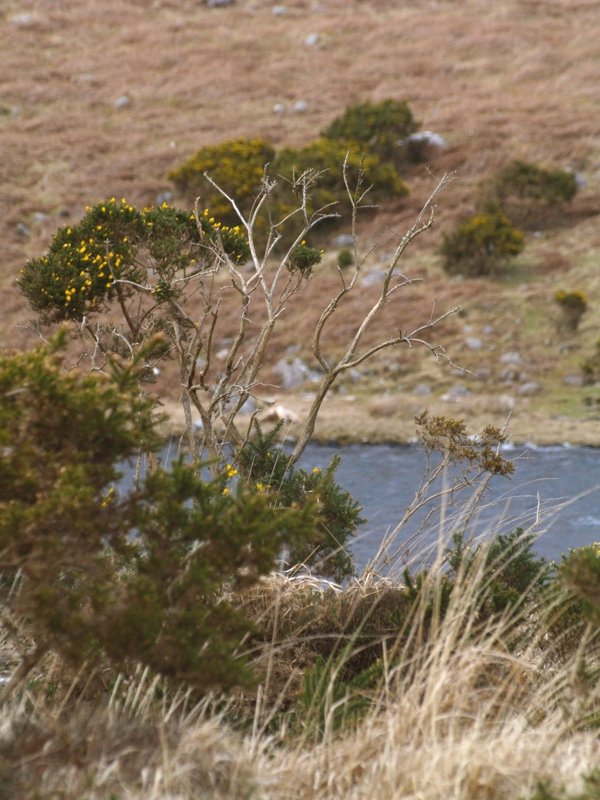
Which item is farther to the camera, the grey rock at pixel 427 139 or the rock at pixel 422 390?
the grey rock at pixel 427 139

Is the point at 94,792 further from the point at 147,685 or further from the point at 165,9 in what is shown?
the point at 165,9

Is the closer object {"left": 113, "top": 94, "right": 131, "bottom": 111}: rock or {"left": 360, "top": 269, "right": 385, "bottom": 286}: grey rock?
{"left": 360, "top": 269, "right": 385, "bottom": 286}: grey rock

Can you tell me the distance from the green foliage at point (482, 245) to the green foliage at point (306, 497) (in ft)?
56.5

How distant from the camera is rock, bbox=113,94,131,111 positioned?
37581 millimetres

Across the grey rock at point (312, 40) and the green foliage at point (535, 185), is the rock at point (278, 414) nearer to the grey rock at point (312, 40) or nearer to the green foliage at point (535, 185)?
the green foliage at point (535, 185)

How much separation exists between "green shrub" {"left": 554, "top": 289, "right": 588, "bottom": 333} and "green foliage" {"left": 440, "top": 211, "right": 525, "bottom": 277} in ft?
8.20

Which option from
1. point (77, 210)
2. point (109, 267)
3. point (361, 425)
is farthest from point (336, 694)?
point (77, 210)

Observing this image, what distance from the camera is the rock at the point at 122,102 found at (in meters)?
37.6

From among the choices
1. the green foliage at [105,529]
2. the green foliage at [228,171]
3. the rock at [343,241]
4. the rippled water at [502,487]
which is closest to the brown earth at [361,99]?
the rock at [343,241]

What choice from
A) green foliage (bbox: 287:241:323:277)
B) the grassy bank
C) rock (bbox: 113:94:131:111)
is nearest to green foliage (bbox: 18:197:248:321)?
green foliage (bbox: 287:241:323:277)

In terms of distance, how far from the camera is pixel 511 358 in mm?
21953

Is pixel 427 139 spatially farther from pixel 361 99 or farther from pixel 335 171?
pixel 361 99

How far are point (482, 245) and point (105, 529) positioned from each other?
22042mm

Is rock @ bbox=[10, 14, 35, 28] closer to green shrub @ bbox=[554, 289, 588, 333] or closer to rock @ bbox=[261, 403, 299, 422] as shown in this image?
green shrub @ bbox=[554, 289, 588, 333]
